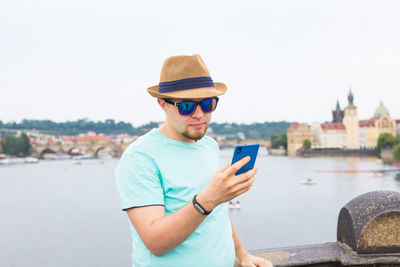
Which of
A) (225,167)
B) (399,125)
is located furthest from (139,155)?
(399,125)

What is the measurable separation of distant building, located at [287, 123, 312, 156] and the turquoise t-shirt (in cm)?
7032

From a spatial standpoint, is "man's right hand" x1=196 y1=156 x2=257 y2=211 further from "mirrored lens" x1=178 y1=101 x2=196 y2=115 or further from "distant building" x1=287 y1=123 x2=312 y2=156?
"distant building" x1=287 y1=123 x2=312 y2=156

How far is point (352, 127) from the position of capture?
71.6 m

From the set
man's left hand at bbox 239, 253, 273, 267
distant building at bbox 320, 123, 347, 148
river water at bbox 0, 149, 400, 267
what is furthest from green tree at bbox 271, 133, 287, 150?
man's left hand at bbox 239, 253, 273, 267

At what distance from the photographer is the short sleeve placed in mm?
1187

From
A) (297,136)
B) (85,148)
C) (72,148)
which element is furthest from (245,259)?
(72,148)

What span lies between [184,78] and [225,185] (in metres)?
0.34

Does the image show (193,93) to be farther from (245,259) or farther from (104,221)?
(104,221)

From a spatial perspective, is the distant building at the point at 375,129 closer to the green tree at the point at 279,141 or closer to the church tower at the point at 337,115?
the church tower at the point at 337,115

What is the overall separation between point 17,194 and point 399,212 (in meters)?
29.2

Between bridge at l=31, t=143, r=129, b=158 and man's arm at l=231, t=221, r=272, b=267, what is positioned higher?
man's arm at l=231, t=221, r=272, b=267

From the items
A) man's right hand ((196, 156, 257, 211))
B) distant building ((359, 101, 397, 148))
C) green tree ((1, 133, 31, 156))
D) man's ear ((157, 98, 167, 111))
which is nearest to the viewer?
man's right hand ((196, 156, 257, 211))

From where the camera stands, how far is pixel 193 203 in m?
1.14

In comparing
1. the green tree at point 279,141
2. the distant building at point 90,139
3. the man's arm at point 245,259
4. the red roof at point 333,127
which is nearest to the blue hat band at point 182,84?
the man's arm at point 245,259
